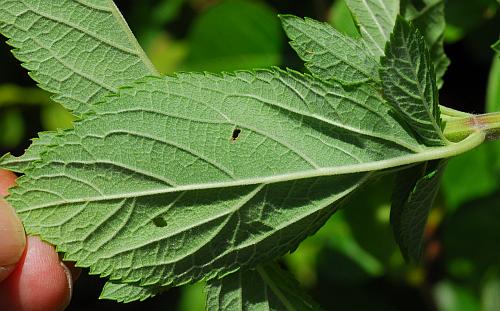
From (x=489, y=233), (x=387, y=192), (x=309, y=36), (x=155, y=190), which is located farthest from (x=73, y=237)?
(x=489, y=233)

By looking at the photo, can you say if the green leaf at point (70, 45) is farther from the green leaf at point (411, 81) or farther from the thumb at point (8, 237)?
the green leaf at point (411, 81)

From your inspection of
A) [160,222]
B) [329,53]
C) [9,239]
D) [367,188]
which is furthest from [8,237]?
[367,188]

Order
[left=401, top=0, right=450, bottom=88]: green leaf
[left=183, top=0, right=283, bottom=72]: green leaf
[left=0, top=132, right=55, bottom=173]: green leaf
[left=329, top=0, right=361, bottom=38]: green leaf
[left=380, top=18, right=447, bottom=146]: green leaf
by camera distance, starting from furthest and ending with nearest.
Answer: [left=183, top=0, right=283, bottom=72]: green leaf → [left=329, top=0, right=361, bottom=38]: green leaf → [left=401, top=0, right=450, bottom=88]: green leaf → [left=0, top=132, right=55, bottom=173]: green leaf → [left=380, top=18, right=447, bottom=146]: green leaf

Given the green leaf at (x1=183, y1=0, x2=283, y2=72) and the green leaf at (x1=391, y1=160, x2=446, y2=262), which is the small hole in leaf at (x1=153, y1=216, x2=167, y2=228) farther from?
the green leaf at (x1=183, y1=0, x2=283, y2=72)

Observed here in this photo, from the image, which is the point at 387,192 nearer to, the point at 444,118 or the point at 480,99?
the point at 444,118

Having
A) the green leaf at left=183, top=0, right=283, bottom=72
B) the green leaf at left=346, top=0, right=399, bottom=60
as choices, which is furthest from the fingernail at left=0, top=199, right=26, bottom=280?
the green leaf at left=183, top=0, right=283, bottom=72

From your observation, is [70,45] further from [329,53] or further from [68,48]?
[329,53]
